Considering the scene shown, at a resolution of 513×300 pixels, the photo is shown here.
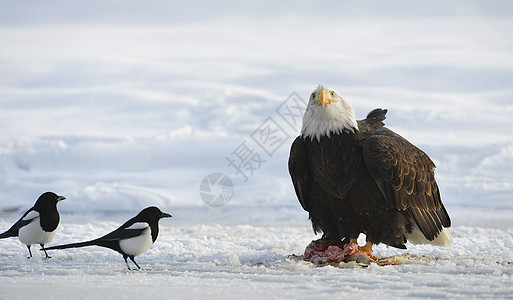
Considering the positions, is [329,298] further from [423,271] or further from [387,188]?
[387,188]

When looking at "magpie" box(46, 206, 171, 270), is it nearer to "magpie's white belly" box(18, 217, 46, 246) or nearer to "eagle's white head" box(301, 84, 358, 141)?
"magpie's white belly" box(18, 217, 46, 246)

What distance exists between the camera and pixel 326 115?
6367 millimetres

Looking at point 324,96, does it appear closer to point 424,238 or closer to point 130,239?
point 424,238

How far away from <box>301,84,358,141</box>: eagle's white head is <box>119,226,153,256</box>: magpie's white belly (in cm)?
193

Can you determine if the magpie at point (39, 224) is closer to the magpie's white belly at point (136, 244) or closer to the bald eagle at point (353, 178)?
the magpie's white belly at point (136, 244)

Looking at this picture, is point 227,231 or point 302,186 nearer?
point 302,186

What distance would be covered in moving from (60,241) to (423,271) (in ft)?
16.8

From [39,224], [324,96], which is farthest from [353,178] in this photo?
[39,224]

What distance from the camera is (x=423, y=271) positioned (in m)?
5.52

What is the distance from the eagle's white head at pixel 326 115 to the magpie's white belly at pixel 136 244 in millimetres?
1933

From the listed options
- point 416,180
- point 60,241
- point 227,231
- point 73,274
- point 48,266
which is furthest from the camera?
point 227,231

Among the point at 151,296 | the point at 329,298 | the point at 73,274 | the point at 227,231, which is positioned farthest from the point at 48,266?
the point at 227,231

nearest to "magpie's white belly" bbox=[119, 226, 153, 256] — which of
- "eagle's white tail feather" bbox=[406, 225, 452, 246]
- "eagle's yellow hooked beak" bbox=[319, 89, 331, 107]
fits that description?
"eagle's yellow hooked beak" bbox=[319, 89, 331, 107]

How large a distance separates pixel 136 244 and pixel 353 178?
2237 millimetres
